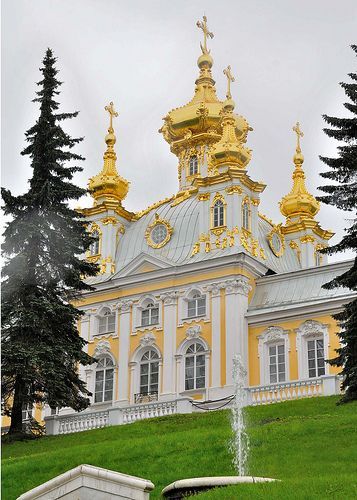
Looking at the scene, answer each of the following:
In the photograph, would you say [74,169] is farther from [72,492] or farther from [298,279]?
[72,492]

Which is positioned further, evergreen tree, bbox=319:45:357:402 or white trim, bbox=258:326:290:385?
white trim, bbox=258:326:290:385

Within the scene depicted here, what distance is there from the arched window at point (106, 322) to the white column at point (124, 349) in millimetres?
643

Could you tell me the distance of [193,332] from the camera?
42500 mm

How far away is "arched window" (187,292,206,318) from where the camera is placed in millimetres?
43000

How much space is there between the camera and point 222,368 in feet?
134

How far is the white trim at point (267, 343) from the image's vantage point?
135 feet

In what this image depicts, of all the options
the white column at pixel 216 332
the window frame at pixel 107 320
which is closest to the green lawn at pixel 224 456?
the white column at pixel 216 332

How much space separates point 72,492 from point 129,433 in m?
11.5

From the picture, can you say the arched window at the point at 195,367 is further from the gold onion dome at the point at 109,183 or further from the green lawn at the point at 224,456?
the green lawn at the point at 224,456

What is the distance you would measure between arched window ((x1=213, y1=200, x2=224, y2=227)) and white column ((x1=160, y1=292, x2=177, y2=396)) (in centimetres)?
394

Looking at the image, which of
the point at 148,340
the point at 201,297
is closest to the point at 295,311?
the point at 201,297

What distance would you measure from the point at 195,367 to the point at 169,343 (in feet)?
5.93

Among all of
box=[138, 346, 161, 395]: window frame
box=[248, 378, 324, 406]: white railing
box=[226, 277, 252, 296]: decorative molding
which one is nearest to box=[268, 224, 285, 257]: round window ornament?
box=[226, 277, 252, 296]: decorative molding

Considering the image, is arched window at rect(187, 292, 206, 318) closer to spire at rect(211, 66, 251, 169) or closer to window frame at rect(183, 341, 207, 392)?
window frame at rect(183, 341, 207, 392)
